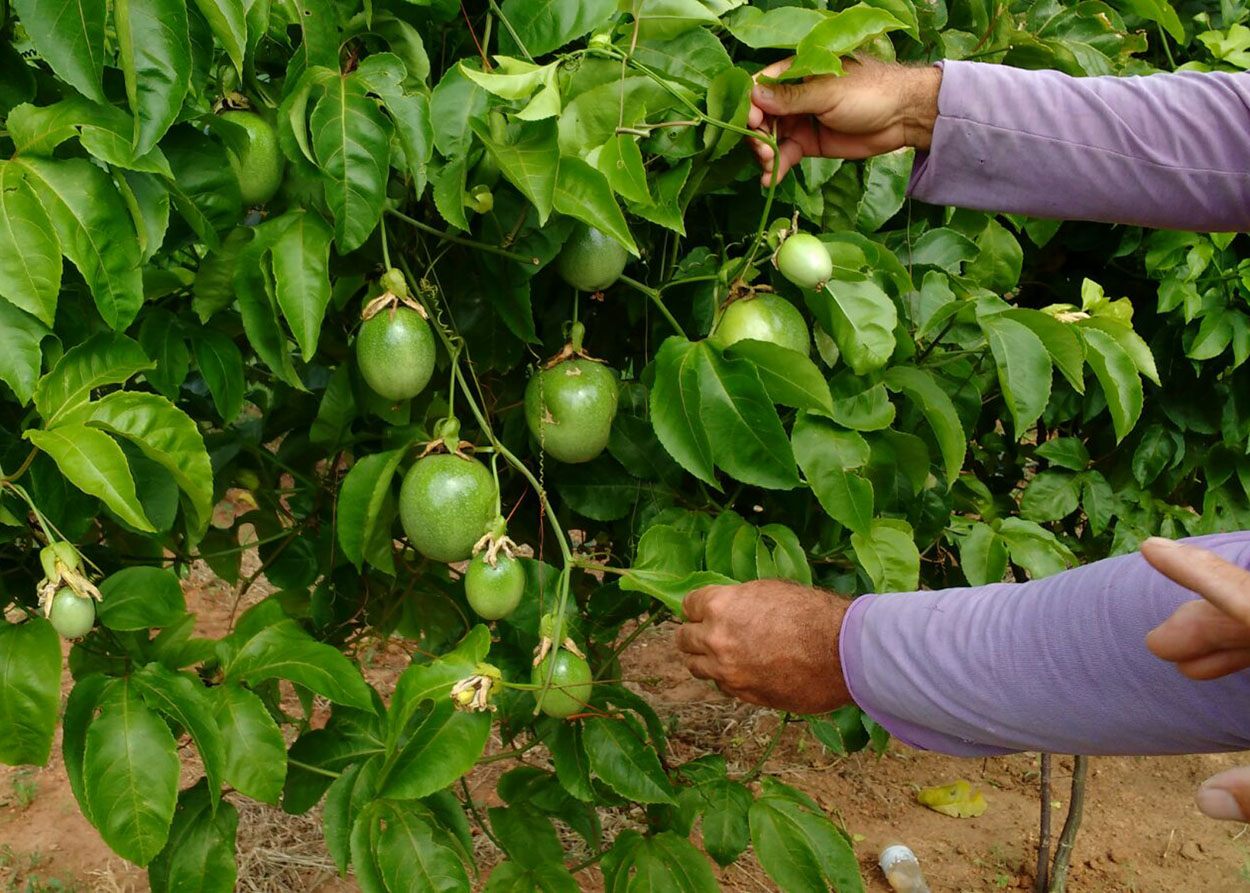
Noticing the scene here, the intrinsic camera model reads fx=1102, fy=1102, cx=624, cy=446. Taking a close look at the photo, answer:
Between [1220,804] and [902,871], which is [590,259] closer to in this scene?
[1220,804]

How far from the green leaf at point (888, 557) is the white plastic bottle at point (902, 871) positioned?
1649 mm

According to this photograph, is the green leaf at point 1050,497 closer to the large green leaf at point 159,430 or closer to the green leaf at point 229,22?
the large green leaf at point 159,430

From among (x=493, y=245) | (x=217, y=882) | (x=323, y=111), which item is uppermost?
(x=323, y=111)

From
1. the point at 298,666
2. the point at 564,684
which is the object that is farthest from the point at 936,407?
the point at 298,666

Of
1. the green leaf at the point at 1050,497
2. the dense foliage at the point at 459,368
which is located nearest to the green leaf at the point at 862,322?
the dense foliage at the point at 459,368

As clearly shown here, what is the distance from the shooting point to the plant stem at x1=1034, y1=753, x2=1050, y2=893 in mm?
2725

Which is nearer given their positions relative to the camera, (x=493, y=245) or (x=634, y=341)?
(x=493, y=245)

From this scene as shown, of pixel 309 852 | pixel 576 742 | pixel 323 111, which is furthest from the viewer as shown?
pixel 309 852

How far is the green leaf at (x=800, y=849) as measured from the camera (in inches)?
62.6

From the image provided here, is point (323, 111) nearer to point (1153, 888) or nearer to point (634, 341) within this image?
point (634, 341)

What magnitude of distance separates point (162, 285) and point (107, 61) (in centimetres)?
28

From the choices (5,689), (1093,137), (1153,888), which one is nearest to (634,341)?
(1093,137)

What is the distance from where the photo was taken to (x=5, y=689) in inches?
45.1

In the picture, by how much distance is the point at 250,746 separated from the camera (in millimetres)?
1251
